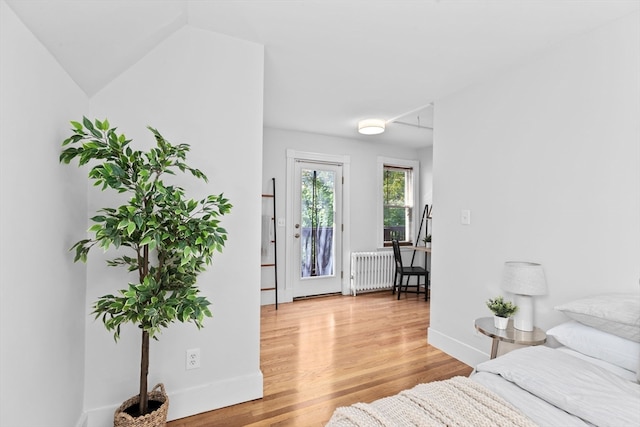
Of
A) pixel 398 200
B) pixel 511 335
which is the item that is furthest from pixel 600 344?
pixel 398 200

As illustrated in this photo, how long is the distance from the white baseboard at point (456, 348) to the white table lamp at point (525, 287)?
2.20 feet

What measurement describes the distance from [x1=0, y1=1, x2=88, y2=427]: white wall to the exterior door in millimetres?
3150

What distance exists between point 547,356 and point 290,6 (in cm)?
224

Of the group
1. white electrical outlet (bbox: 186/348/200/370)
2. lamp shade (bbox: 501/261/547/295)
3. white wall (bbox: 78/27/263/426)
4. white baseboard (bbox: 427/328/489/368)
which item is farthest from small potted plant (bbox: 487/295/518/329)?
white electrical outlet (bbox: 186/348/200/370)

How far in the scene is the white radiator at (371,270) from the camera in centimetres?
491

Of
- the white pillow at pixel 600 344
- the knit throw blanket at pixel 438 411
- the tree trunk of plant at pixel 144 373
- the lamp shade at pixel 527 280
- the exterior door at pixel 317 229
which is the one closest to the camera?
the knit throw blanket at pixel 438 411

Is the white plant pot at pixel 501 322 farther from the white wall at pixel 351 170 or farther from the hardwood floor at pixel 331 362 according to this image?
the white wall at pixel 351 170

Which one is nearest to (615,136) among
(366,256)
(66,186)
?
(66,186)

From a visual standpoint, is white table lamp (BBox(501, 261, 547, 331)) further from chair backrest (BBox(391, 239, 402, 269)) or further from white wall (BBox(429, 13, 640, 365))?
chair backrest (BBox(391, 239, 402, 269))

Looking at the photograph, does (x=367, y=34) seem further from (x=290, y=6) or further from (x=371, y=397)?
(x=371, y=397)

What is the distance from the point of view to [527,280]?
6.50ft

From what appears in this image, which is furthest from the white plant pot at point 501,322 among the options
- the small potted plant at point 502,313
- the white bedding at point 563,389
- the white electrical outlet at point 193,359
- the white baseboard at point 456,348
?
the white electrical outlet at point 193,359

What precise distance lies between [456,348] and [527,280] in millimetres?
1106

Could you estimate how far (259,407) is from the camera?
1997 millimetres
